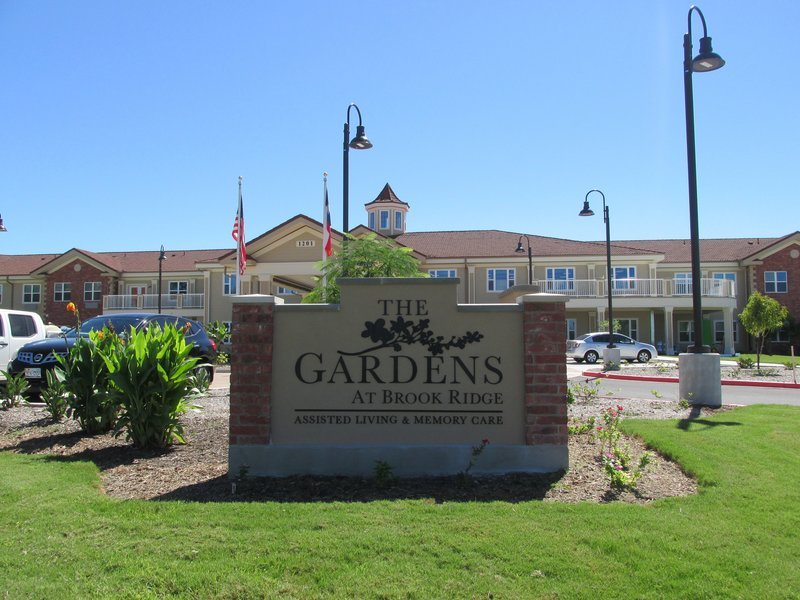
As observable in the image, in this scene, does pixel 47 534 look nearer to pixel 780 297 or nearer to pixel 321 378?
pixel 321 378

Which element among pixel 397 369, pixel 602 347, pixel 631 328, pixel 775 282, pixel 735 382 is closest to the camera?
pixel 397 369

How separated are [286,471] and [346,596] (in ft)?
9.01

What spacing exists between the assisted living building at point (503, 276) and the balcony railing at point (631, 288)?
0.19 feet

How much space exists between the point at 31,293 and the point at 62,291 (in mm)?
3322

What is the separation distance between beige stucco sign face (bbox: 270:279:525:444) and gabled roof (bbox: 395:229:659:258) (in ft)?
111

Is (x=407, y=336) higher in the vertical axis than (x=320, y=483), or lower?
higher

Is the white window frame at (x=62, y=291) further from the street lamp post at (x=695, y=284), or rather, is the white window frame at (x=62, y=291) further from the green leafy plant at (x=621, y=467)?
the green leafy plant at (x=621, y=467)

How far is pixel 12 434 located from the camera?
8.42 metres

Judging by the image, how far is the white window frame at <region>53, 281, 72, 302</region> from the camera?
47.3 meters

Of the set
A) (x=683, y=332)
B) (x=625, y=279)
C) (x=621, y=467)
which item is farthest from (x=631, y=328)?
(x=621, y=467)

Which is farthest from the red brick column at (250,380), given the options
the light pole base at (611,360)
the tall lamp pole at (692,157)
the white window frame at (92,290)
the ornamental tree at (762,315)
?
the white window frame at (92,290)

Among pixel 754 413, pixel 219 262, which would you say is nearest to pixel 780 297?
pixel 219 262

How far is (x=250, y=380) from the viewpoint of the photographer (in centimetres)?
625

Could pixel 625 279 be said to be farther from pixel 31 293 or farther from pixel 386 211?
pixel 31 293
